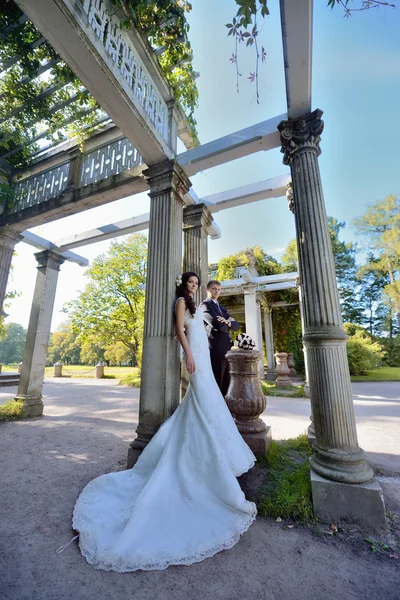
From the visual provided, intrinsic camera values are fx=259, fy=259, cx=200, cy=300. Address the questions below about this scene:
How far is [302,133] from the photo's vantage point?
2.62 m

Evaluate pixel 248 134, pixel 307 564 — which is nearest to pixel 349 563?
pixel 307 564

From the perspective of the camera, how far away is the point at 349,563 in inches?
57.9

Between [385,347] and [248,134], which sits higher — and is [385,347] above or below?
below

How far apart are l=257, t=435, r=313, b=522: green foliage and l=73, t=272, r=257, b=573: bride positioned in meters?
0.25

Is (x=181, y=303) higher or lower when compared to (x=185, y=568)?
higher

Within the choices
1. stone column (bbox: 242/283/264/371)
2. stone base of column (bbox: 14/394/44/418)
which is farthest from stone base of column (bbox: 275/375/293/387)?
stone base of column (bbox: 14/394/44/418)

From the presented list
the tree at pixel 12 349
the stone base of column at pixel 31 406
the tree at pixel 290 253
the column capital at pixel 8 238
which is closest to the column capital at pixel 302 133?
the column capital at pixel 8 238

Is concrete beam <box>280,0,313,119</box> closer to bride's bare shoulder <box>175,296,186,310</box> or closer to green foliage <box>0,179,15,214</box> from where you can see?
bride's bare shoulder <box>175,296,186,310</box>

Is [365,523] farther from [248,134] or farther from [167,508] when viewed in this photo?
[248,134]

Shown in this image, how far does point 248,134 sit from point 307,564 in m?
3.69

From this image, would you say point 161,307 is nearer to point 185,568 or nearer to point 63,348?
point 185,568

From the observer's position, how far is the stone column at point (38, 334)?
17.1 ft

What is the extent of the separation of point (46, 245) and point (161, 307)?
4428mm

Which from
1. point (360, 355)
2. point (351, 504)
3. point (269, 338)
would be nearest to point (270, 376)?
point (269, 338)
